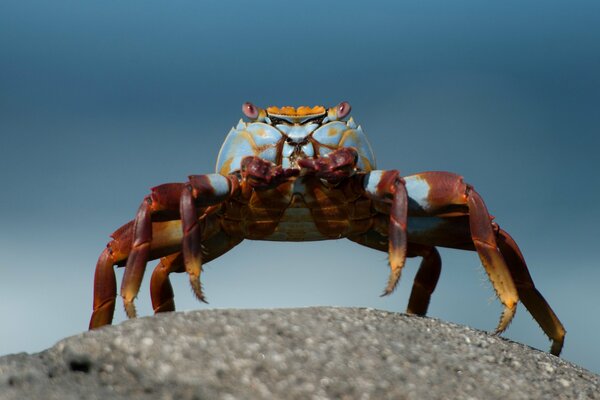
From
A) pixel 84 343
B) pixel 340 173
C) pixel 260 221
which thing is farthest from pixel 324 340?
pixel 260 221

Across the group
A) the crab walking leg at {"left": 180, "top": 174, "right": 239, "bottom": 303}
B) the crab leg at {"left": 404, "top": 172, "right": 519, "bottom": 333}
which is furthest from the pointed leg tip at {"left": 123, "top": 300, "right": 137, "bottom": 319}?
the crab leg at {"left": 404, "top": 172, "right": 519, "bottom": 333}

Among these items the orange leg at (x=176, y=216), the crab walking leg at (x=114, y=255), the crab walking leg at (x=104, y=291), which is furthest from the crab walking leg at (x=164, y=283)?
the orange leg at (x=176, y=216)

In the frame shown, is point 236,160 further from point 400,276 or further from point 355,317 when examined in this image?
point 355,317

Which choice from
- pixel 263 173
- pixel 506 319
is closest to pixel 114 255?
pixel 263 173

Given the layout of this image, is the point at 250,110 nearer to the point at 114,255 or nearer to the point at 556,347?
the point at 114,255

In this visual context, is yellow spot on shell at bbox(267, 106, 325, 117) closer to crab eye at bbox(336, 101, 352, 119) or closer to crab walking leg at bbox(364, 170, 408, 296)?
crab eye at bbox(336, 101, 352, 119)

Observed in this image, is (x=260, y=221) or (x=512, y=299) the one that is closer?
(x=512, y=299)

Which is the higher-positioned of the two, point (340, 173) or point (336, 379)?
point (340, 173)

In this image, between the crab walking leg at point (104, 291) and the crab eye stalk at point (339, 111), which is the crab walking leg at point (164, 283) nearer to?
the crab walking leg at point (104, 291)

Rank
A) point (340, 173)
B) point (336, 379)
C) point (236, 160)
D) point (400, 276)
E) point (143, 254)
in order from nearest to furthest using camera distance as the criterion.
→ point (336, 379) → point (400, 276) → point (143, 254) → point (340, 173) → point (236, 160)
